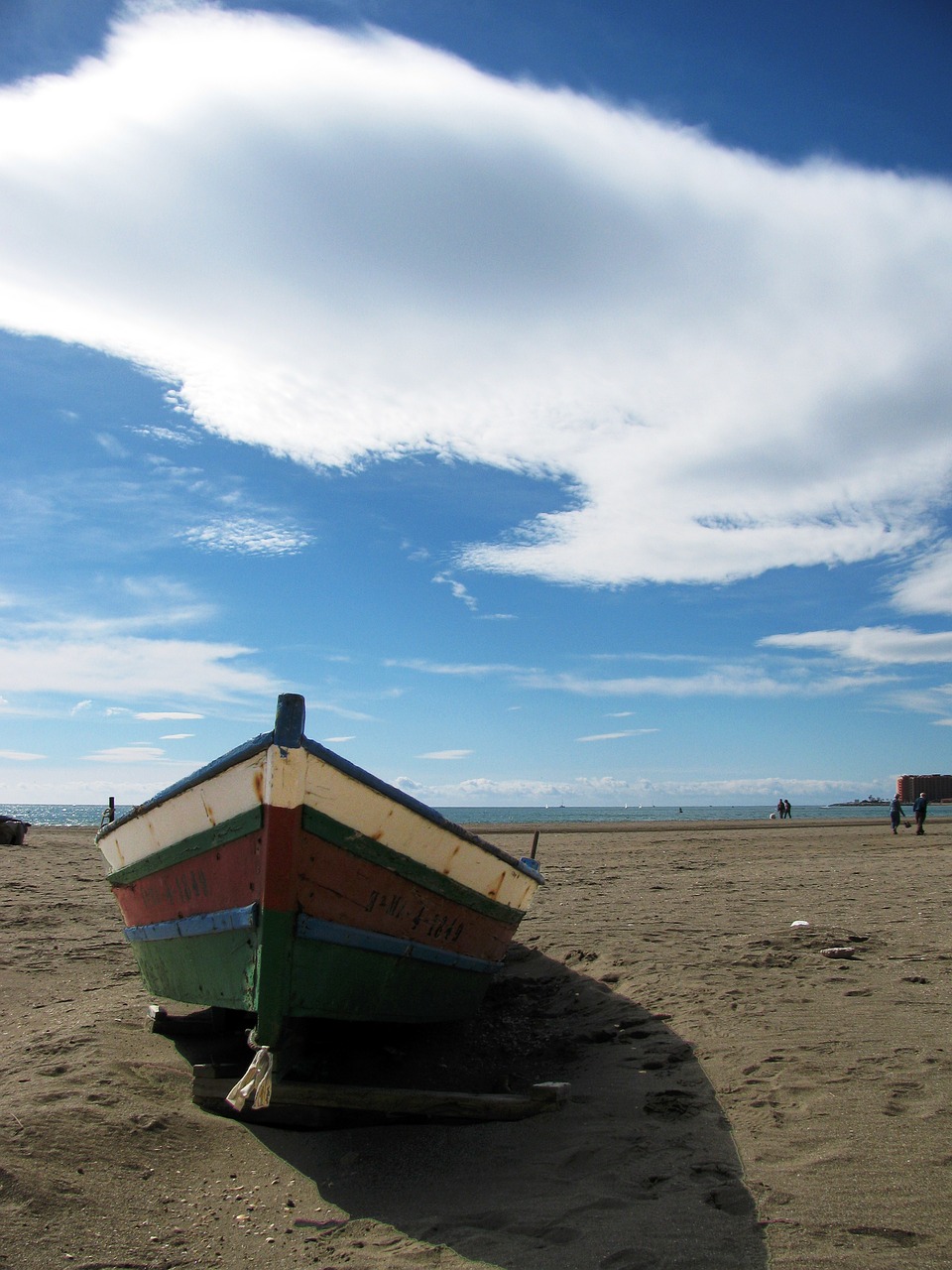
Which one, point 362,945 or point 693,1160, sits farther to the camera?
point 362,945

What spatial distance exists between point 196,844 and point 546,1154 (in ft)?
8.07

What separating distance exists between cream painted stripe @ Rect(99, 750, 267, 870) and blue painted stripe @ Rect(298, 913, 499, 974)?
687 millimetres

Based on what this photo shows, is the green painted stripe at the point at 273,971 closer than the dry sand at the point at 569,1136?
No

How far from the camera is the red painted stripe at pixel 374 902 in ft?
14.0

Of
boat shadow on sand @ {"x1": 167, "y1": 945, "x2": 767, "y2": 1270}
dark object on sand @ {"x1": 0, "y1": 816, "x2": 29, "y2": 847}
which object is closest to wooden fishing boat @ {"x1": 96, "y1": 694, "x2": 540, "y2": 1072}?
boat shadow on sand @ {"x1": 167, "y1": 945, "x2": 767, "y2": 1270}

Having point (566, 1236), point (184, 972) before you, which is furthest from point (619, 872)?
point (566, 1236)

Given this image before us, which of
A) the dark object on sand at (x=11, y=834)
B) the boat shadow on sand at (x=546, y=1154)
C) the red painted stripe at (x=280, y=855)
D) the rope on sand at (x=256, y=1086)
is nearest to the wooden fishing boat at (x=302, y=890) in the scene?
the red painted stripe at (x=280, y=855)

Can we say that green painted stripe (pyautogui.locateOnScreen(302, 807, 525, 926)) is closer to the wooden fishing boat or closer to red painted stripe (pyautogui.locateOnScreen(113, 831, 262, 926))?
the wooden fishing boat

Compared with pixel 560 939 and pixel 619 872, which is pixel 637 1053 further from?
pixel 619 872

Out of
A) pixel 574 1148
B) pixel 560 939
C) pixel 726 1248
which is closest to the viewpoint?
pixel 726 1248

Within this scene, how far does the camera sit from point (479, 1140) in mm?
4121

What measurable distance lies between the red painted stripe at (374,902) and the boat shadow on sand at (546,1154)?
878 millimetres

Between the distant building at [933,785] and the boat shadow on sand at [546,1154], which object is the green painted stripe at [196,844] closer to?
the boat shadow on sand at [546,1154]

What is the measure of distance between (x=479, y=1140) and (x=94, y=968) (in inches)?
198
